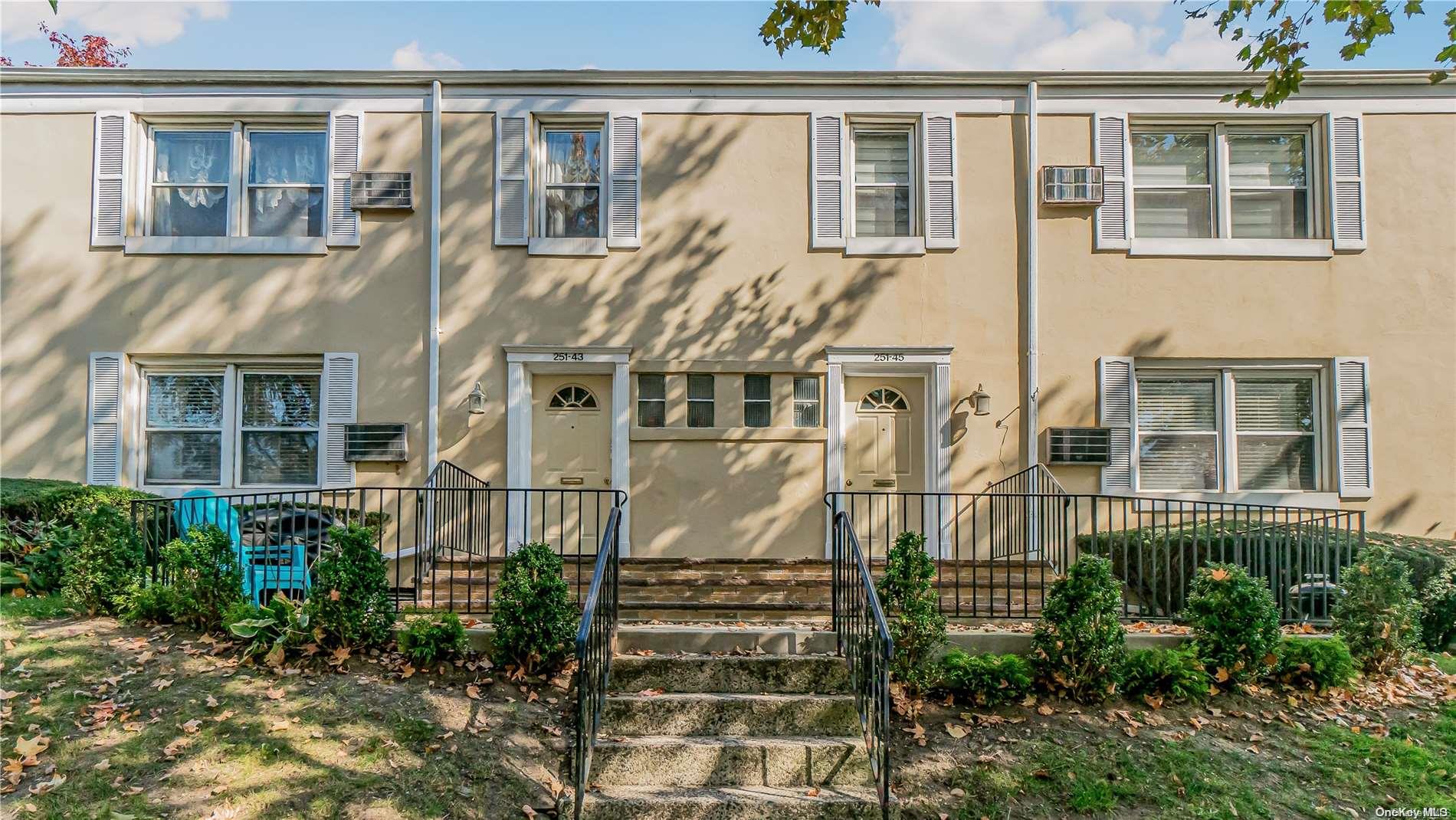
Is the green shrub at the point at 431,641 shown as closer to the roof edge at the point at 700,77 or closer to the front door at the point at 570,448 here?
the front door at the point at 570,448

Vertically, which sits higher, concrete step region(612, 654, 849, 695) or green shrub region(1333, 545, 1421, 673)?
green shrub region(1333, 545, 1421, 673)

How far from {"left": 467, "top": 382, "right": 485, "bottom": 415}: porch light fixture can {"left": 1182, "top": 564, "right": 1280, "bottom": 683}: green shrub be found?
22.9ft

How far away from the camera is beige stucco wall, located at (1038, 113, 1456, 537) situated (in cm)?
931

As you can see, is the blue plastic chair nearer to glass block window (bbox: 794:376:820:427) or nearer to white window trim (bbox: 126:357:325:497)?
white window trim (bbox: 126:357:325:497)

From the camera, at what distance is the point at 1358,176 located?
9.41 metres

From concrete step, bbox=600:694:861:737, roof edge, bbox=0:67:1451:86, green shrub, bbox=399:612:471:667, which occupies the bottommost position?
concrete step, bbox=600:694:861:737

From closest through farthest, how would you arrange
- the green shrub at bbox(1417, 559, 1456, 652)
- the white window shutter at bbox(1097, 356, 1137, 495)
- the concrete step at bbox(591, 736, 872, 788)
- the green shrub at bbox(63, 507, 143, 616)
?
the concrete step at bbox(591, 736, 872, 788) < the green shrub at bbox(63, 507, 143, 616) < the green shrub at bbox(1417, 559, 1456, 652) < the white window shutter at bbox(1097, 356, 1137, 495)

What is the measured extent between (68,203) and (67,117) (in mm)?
991

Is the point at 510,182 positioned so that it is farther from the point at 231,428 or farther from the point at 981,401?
the point at 981,401

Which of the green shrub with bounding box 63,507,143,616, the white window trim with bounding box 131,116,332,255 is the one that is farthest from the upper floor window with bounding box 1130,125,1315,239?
the green shrub with bounding box 63,507,143,616

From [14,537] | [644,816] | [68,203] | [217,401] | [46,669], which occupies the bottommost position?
[644,816]

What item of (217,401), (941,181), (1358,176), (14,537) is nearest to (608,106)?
(941,181)

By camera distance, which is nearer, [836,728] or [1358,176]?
[836,728]

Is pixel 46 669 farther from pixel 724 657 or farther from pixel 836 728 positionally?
pixel 836 728
